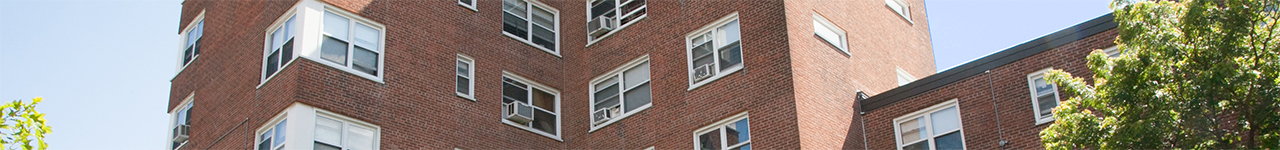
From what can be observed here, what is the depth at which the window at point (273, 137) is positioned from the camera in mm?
22641

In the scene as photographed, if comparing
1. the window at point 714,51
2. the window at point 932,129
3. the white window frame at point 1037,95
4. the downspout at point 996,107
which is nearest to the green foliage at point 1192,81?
the white window frame at point 1037,95

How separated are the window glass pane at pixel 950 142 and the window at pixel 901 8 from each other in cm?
724

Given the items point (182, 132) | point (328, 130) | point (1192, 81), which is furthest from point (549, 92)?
point (1192, 81)

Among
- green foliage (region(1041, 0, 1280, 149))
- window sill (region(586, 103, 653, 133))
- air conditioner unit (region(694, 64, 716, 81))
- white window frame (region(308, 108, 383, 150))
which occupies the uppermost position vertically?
air conditioner unit (region(694, 64, 716, 81))

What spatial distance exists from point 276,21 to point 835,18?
412 inches

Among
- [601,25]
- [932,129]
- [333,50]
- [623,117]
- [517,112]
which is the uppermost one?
[601,25]

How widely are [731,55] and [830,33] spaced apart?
263 centimetres

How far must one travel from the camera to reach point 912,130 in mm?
23094

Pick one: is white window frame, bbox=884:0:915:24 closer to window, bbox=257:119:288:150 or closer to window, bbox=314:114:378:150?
window, bbox=314:114:378:150

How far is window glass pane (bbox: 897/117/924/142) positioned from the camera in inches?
904

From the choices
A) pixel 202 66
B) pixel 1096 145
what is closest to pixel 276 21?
pixel 202 66

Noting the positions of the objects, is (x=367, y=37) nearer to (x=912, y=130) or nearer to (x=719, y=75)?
(x=719, y=75)

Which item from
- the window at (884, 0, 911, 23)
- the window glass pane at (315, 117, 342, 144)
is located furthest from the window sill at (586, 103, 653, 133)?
the window at (884, 0, 911, 23)

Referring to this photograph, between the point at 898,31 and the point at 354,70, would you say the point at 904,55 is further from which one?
the point at 354,70
